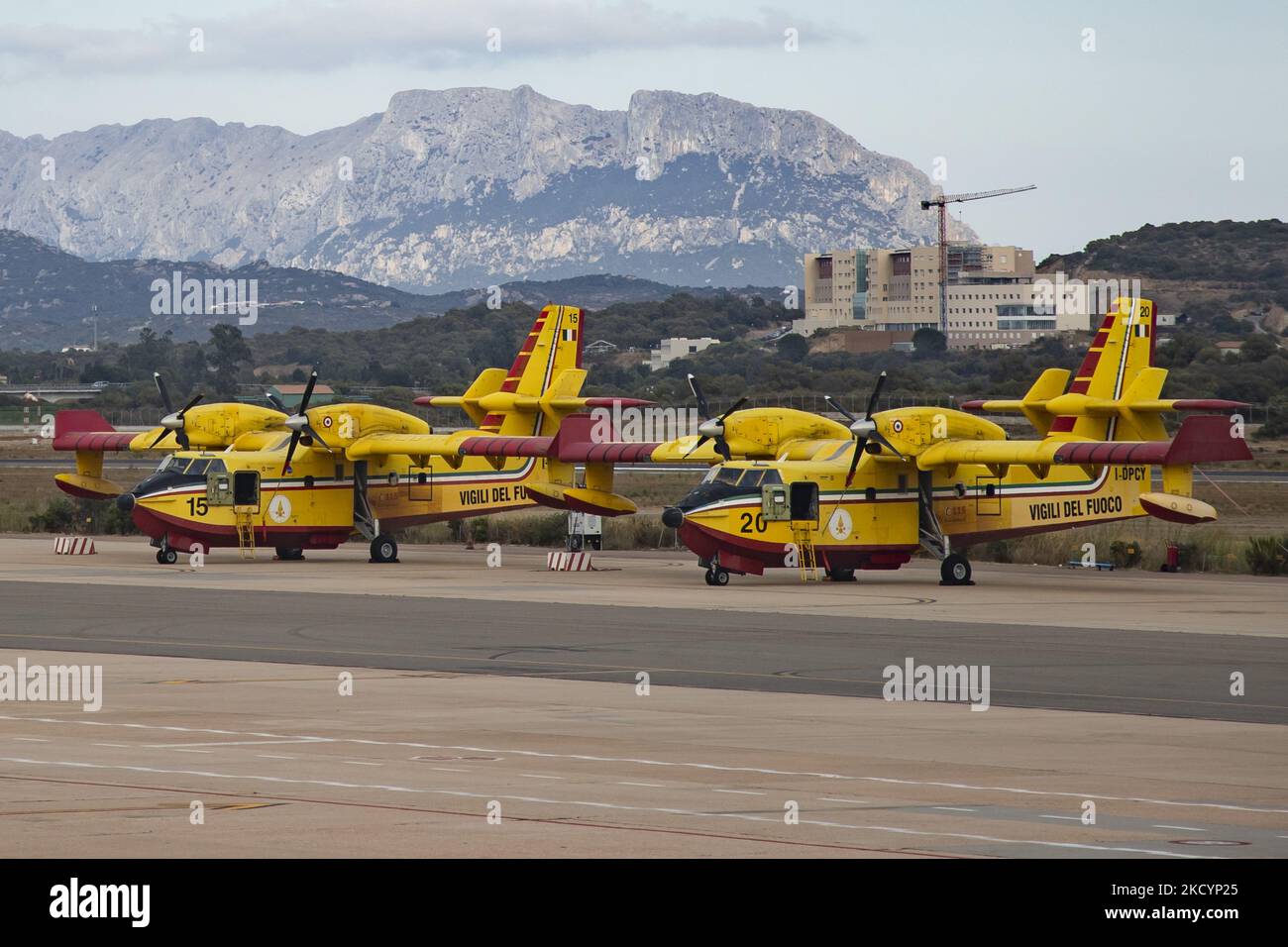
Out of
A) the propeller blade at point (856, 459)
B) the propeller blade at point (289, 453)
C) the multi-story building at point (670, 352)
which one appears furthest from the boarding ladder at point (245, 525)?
the multi-story building at point (670, 352)

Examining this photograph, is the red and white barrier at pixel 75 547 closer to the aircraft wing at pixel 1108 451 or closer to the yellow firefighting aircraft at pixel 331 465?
the yellow firefighting aircraft at pixel 331 465

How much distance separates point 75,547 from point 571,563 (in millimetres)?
14565

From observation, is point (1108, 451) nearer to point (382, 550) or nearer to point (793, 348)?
point (382, 550)

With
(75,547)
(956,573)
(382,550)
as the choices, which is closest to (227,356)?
(75,547)

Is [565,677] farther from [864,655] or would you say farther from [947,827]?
[947,827]

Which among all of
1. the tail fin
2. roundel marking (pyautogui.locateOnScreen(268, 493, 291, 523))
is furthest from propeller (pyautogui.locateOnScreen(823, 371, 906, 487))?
roundel marking (pyautogui.locateOnScreen(268, 493, 291, 523))

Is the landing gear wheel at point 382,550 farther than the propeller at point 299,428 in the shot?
Yes

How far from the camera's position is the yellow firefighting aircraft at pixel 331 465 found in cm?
4425

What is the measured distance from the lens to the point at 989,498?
133 ft

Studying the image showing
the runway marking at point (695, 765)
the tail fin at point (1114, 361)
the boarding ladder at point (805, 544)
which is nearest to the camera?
the runway marking at point (695, 765)

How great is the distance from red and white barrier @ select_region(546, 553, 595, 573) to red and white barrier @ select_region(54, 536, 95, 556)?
1318 cm

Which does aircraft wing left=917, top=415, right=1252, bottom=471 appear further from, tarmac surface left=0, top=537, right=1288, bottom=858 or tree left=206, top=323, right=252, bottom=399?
tree left=206, top=323, right=252, bottom=399

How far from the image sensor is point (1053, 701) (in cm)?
2005

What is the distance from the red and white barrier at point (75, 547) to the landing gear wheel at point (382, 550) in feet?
25.3
